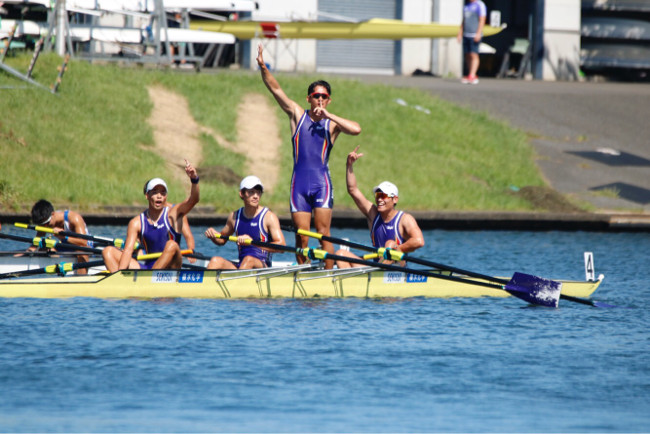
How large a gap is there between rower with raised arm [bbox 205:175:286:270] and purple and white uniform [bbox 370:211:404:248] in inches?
45.6

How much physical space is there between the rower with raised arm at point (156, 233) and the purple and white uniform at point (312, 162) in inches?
52.3

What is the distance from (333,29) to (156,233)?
2042cm

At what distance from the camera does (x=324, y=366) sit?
34.6 feet

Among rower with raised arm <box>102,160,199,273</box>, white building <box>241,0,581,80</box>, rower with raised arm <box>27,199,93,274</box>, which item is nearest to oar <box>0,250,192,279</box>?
rower with raised arm <box>102,160,199,273</box>

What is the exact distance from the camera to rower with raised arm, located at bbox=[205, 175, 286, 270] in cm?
1321

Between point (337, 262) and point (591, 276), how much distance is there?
10.2 ft

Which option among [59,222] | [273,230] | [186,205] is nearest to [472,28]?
[59,222]

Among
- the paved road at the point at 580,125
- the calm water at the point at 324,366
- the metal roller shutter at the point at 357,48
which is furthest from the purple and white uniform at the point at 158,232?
the metal roller shutter at the point at 357,48

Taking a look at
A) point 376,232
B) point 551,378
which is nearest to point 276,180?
point 376,232

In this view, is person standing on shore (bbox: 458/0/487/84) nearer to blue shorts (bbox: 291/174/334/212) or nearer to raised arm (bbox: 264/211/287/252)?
blue shorts (bbox: 291/174/334/212)

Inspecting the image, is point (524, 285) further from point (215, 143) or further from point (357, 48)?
point (357, 48)

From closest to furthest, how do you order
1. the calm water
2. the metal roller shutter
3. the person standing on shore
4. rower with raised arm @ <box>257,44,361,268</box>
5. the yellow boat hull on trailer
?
1. the calm water
2. rower with raised arm @ <box>257,44,361,268</box>
3. the person standing on shore
4. the yellow boat hull on trailer
5. the metal roller shutter

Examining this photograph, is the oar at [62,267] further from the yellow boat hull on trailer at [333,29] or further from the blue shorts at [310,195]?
the yellow boat hull on trailer at [333,29]

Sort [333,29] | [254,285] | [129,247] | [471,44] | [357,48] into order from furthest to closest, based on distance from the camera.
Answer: [357,48]
[333,29]
[471,44]
[254,285]
[129,247]
